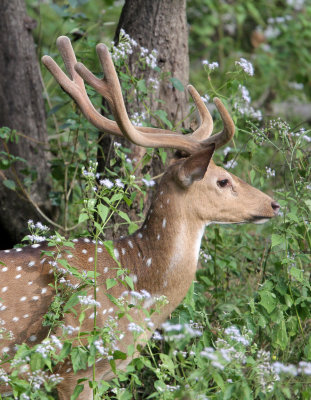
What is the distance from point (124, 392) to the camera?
293cm

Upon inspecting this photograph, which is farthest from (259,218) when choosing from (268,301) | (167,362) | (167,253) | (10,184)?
(10,184)

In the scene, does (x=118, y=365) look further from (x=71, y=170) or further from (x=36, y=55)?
(x=36, y=55)

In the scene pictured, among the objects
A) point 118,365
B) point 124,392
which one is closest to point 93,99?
point 118,365

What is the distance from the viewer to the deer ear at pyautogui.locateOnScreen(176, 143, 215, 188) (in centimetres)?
340

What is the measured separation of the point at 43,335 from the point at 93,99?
169 cm

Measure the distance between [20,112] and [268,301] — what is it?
8.65 feet

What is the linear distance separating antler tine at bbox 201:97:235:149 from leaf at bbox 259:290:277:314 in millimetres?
835

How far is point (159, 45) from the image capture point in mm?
4676

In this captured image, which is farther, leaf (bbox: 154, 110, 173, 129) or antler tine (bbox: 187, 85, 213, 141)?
leaf (bbox: 154, 110, 173, 129)

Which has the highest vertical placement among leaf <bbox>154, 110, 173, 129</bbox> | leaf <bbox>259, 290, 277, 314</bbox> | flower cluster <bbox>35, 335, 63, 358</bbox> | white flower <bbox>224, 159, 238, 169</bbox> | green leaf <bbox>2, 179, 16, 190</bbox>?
leaf <bbox>154, 110, 173, 129</bbox>

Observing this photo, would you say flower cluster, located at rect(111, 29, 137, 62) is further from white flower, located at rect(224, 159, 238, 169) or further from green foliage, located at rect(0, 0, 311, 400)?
white flower, located at rect(224, 159, 238, 169)

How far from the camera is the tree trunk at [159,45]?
4.64 m

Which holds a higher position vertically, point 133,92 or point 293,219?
point 133,92

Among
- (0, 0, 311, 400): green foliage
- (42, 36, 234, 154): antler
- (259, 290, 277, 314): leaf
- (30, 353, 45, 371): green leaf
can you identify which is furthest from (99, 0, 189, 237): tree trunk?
(30, 353, 45, 371): green leaf
